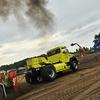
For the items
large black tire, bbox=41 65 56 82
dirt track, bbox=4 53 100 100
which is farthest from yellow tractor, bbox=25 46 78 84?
dirt track, bbox=4 53 100 100

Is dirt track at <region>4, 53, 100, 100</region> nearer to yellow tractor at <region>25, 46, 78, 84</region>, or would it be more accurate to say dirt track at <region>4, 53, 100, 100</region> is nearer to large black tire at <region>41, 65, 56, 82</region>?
large black tire at <region>41, 65, 56, 82</region>

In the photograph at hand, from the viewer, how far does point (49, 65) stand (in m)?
6.96

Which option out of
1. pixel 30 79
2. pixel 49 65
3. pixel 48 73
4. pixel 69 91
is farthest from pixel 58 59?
pixel 69 91

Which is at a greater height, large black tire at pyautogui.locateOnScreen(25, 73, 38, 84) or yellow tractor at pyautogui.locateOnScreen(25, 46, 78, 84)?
yellow tractor at pyautogui.locateOnScreen(25, 46, 78, 84)

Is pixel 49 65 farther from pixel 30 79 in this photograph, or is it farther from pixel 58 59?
pixel 58 59

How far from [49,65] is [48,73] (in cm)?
59

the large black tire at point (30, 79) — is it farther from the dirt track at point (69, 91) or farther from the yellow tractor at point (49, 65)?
the dirt track at point (69, 91)

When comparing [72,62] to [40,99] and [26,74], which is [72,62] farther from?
[40,99]

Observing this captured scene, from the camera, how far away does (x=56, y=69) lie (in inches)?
299

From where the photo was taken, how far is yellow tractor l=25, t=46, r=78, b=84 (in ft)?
21.7

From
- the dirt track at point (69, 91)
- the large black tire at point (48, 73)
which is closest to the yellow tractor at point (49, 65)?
the large black tire at point (48, 73)

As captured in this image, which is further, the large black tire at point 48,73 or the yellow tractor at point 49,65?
the yellow tractor at point 49,65

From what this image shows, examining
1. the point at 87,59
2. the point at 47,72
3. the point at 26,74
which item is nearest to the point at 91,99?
the point at 47,72

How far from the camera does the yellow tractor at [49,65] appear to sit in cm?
661
